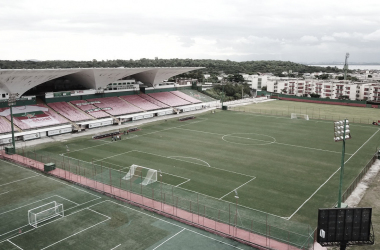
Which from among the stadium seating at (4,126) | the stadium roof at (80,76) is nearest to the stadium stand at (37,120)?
the stadium seating at (4,126)

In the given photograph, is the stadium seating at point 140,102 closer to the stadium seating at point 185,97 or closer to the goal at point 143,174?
the stadium seating at point 185,97

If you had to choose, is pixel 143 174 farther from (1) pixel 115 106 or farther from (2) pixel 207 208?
(1) pixel 115 106

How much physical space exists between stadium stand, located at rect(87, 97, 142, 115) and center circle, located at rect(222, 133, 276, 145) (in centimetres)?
2526

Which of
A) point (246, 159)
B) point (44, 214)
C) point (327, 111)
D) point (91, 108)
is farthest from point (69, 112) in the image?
point (327, 111)

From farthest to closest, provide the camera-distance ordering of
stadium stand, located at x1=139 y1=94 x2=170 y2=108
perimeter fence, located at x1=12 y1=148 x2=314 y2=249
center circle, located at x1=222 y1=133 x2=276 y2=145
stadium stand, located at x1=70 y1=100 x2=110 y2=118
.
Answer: stadium stand, located at x1=139 y1=94 x2=170 y2=108
stadium stand, located at x1=70 y1=100 x2=110 y2=118
center circle, located at x1=222 y1=133 x2=276 y2=145
perimeter fence, located at x1=12 y1=148 x2=314 y2=249

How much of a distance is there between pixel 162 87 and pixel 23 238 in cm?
6879

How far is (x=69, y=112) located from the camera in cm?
6150

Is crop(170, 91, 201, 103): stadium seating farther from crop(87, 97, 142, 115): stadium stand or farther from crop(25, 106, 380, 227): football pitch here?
crop(25, 106, 380, 227): football pitch

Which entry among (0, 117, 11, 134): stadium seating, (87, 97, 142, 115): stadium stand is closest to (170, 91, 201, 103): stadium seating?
(87, 97, 142, 115): stadium stand

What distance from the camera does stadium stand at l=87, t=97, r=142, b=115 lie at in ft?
221

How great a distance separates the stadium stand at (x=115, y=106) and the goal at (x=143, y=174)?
116ft

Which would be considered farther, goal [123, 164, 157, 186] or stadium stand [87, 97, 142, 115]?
stadium stand [87, 97, 142, 115]

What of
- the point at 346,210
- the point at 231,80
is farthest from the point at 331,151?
the point at 231,80

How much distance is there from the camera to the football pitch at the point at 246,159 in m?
27.9
